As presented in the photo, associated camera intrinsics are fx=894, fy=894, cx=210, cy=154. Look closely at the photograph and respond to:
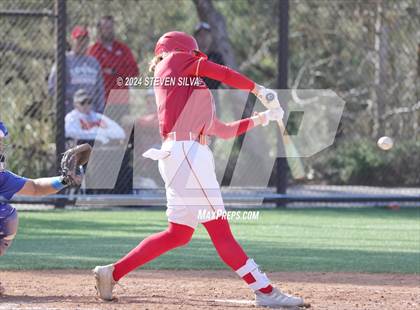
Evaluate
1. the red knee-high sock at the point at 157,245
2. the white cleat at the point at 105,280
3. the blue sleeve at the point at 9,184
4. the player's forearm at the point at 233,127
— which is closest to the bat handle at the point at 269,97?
the player's forearm at the point at 233,127

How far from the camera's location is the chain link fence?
12.3 meters

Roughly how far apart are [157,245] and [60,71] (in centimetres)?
646

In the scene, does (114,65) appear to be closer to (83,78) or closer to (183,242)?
(83,78)

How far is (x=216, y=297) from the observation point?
21.0ft

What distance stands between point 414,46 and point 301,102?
2.66 metres

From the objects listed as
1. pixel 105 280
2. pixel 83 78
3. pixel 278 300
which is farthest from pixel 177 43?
pixel 83 78

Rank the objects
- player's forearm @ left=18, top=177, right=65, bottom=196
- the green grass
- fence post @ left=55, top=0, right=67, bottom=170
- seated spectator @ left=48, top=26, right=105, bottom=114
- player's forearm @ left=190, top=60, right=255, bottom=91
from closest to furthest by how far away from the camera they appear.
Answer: player's forearm @ left=190, top=60, right=255, bottom=91 → player's forearm @ left=18, top=177, right=65, bottom=196 → the green grass → fence post @ left=55, top=0, right=67, bottom=170 → seated spectator @ left=48, top=26, right=105, bottom=114

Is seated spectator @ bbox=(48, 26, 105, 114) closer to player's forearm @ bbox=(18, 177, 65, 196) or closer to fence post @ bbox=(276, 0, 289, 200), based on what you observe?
fence post @ bbox=(276, 0, 289, 200)

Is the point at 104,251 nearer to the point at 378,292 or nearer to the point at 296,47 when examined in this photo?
the point at 378,292

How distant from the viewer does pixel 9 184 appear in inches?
248

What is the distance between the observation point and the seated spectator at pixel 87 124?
39.2 ft

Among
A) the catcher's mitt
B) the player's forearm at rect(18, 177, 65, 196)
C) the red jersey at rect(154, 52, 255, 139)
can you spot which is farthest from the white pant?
the player's forearm at rect(18, 177, 65, 196)

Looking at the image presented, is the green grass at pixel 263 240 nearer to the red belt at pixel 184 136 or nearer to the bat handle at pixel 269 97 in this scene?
the red belt at pixel 184 136

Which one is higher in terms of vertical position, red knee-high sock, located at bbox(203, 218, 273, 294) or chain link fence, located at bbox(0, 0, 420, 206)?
chain link fence, located at bbox(0, 0, 420, 206)
